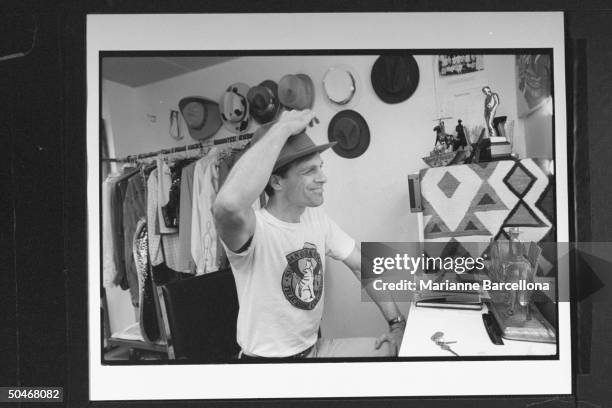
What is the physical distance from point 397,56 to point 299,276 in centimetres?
90

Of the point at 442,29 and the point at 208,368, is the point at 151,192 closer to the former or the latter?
the point at 208,368

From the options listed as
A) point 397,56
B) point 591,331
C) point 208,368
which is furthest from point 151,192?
point 591,331

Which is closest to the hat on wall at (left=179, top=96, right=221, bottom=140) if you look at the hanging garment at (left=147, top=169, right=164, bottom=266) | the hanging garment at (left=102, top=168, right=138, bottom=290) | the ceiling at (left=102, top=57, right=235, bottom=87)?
the ceiling at (left=102, top=57, right=235, bottom=87)

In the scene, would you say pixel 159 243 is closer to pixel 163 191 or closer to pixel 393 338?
pixel 163 191

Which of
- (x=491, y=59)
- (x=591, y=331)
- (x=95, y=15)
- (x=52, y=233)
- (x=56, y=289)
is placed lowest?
(x=591, y=331)

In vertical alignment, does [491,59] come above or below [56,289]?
above

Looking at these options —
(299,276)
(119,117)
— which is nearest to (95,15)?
(119,117)

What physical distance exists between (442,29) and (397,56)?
0.64ft

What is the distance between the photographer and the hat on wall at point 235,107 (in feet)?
9.02

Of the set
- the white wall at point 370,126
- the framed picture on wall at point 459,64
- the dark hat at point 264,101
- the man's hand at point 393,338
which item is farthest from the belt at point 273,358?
the framed picture on wall at point 459,64

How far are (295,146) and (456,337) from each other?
925mm

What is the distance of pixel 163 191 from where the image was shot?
2.77m

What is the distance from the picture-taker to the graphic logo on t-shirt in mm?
2748

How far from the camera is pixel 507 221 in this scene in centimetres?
276
